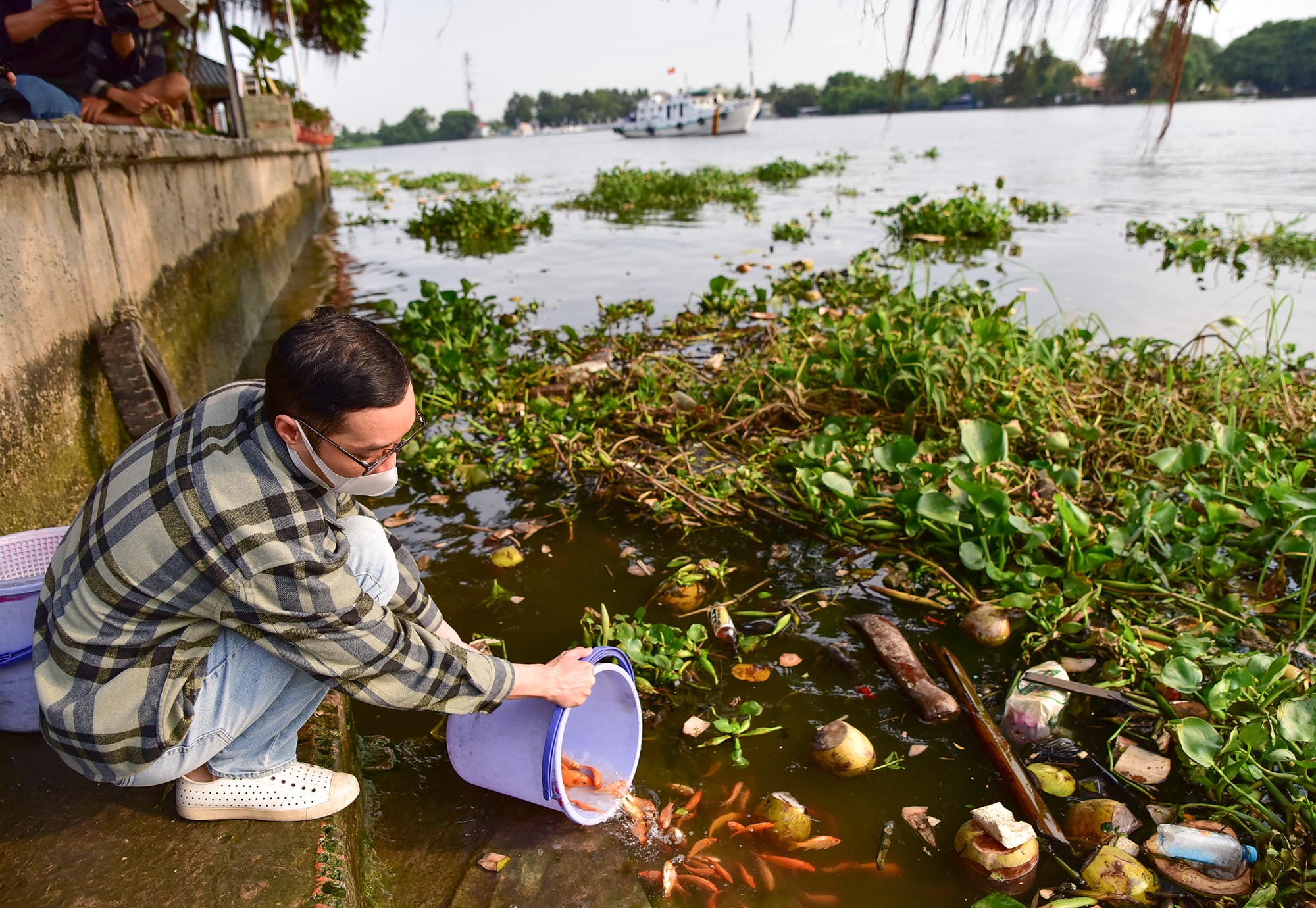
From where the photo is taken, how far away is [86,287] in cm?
261

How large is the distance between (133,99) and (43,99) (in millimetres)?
1639

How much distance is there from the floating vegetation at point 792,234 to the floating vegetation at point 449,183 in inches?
373

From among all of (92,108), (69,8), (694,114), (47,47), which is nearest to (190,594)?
(69,8)

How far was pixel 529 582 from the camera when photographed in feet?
8.68

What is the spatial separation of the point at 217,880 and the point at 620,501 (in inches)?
75.4

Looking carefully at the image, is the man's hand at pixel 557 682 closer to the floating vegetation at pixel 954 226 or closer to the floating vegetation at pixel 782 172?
the floating vegetation at pixel 954 226

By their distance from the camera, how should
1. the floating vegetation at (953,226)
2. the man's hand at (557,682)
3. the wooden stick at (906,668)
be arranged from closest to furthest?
the man's hand at (557,682) → the wooden stick at (906,668) → the floating vegetation at (953,226)

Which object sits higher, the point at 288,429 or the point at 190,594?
the point at 288,429

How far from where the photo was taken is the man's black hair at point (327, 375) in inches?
50.7

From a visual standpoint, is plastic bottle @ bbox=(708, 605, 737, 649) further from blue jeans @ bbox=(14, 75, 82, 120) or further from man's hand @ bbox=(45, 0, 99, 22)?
man's hand @ bbox=(45, 0, 99, 22)

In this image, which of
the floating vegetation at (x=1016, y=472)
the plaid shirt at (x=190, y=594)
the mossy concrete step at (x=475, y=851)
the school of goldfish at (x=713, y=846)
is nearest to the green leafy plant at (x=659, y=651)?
the floating vegetation at (x=1016, y=472)

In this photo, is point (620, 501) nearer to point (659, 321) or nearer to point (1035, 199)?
point (659, 321)

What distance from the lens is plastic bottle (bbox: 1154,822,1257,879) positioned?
1553mm

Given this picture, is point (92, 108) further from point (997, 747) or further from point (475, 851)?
point (997, 747)
